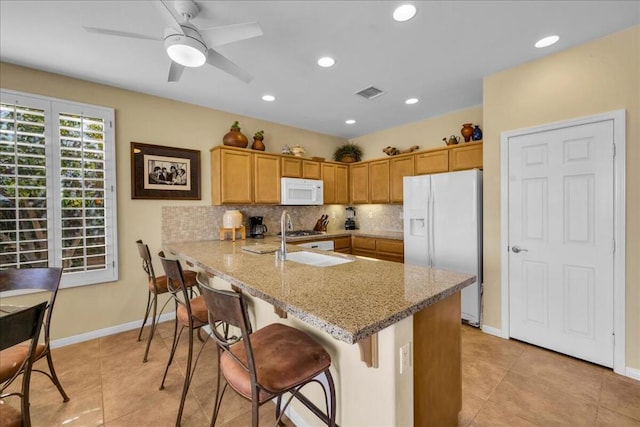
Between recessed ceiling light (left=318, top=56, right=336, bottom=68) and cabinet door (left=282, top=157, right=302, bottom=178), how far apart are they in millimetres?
1741

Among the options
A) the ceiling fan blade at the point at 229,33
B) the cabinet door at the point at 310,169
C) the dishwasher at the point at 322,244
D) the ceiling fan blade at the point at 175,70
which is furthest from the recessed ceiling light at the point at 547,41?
the dishwasher at the point at 322,244

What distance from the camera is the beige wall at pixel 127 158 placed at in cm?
273

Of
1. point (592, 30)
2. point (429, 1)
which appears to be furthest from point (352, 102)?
point (592, 30)

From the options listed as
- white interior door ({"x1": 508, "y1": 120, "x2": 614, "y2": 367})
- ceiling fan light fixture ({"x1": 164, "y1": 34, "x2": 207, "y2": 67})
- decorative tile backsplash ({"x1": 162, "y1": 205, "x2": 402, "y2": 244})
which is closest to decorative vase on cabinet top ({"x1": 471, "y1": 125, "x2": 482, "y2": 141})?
white interior door ({"x1": 508, "y1": 120, "x2": 614, "y2": 367})

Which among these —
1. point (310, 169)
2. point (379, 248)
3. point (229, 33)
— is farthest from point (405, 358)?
point (310, 169)

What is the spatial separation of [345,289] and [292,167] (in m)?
3.16

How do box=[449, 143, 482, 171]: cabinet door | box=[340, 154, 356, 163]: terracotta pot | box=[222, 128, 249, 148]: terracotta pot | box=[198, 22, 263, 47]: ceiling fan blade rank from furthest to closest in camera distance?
1. box=[340, 154, 356, 163]: terracotta pot
2. box=[222, 128, 249, 148]: terracotta pot
3. box=[449, 143, 482, 171]: cabinet door
4. box=[198, 22, 263, 47]: ceiling fan blade

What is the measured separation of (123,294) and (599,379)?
4449 millimetres

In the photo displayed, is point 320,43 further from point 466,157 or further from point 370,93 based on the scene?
point 466,157

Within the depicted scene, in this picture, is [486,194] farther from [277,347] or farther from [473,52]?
[277,347]

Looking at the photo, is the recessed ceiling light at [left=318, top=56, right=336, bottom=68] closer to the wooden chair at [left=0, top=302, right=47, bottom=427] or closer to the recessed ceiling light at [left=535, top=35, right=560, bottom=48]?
the recessed ceiling light at [left=535, top=35, right=560, bottom=48]

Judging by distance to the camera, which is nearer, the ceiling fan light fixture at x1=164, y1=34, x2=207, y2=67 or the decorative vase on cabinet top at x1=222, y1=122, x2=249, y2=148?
the ceiling fan light fixture at x1=164, y1=34, x2=207, y2=67

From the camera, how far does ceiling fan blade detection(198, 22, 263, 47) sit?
1615mm

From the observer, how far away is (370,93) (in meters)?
3.28
